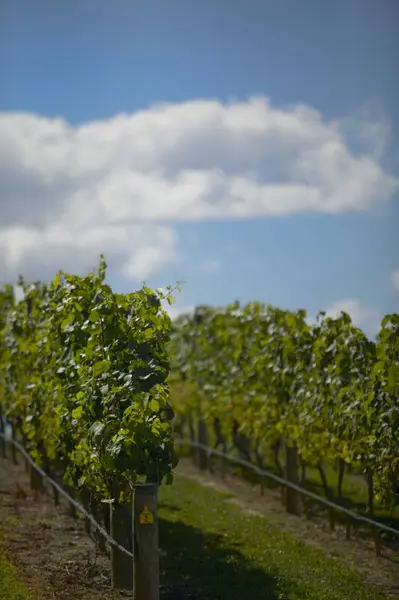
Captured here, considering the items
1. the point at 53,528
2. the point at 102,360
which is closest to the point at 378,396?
the point at 102,360

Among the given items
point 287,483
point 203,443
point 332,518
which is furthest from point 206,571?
point 203,443

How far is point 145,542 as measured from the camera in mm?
7184

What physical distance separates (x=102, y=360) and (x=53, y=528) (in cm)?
356

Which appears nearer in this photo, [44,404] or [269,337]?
[44,404]

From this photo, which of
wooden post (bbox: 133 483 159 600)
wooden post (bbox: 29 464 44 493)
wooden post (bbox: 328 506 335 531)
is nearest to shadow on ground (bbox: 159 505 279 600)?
wooden post (bbox: 133 483 159 600)

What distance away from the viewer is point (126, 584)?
8.21 metres

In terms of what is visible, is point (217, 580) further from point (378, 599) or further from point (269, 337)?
point (269, 337)

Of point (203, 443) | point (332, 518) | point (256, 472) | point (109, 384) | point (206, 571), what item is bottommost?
point (206, 571)

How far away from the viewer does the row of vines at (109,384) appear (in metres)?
7.52

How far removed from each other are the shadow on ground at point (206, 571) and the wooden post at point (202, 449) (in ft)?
20.3

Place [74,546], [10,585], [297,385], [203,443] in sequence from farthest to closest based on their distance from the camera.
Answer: [203,443] < [297,385] < [74,546] < [10,585]

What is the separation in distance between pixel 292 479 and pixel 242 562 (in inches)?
160

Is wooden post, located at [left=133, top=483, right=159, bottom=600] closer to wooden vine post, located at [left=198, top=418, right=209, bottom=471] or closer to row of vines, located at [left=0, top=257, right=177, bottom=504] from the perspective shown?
row of vines, located at [left=0, top=257, right=177, bottom=504]

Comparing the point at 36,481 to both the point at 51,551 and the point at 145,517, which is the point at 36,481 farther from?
the point at 145,517
